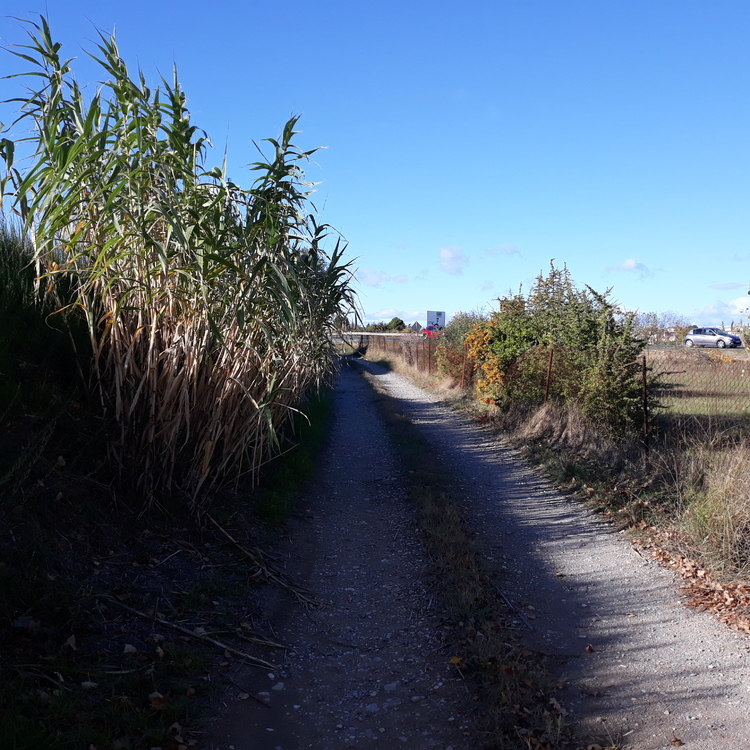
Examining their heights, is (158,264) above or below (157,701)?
above

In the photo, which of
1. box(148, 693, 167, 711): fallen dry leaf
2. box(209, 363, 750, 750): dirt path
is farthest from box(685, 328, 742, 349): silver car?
box(148, 693, 167, 711): fallen dry leaf

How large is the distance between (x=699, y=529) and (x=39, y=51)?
7.05 m

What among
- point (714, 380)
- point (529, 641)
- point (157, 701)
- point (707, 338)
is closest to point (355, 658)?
point (529, 641)

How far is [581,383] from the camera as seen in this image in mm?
11617

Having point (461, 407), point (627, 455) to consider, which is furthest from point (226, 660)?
point (461, 407)

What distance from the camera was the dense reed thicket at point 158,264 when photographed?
548 cm

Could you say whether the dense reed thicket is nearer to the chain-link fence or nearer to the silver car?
the chain-link fence

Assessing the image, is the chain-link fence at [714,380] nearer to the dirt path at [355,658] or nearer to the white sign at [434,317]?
the dirt path at [355,658]

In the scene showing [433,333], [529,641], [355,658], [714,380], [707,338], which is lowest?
[355,658]

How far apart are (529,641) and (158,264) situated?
13.9 feet

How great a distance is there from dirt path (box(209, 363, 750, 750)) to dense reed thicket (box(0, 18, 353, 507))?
171cm

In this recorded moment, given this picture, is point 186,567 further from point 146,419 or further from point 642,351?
point 642,351

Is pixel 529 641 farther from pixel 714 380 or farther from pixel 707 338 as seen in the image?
pixel 707 338

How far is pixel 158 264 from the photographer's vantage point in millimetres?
5820
